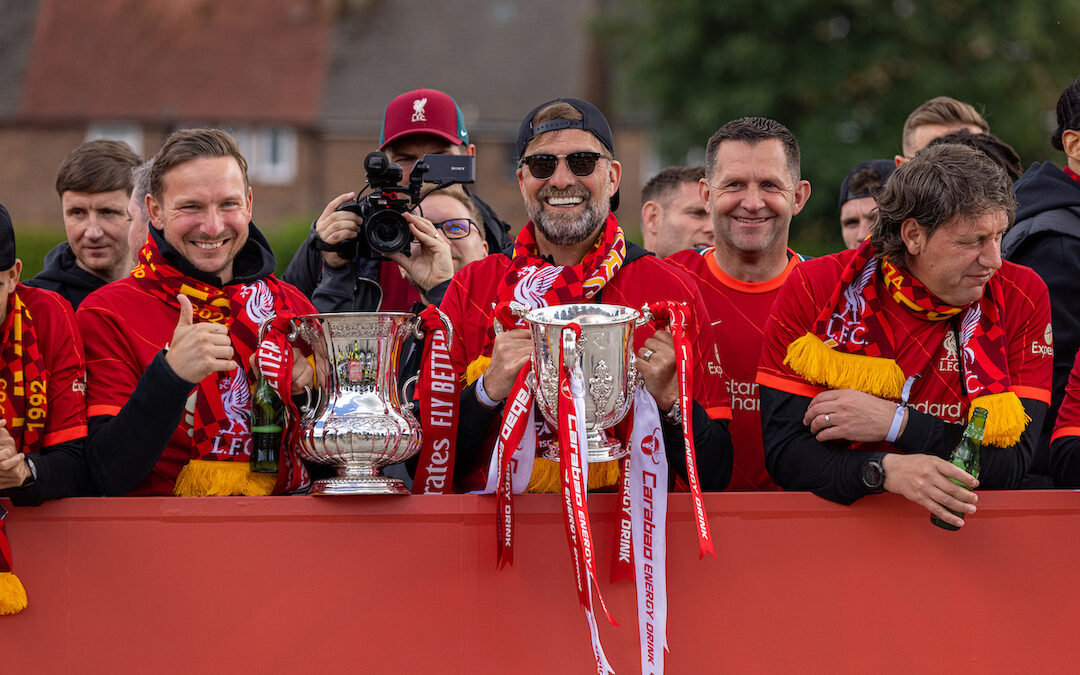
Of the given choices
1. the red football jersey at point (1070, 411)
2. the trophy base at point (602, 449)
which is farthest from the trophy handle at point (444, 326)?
the red football jersey at point (1070, 411)

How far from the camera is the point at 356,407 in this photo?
11.2 feet

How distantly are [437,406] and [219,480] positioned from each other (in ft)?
2.18

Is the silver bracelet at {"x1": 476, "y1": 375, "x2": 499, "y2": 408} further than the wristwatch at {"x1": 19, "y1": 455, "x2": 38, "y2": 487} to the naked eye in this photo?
Yes

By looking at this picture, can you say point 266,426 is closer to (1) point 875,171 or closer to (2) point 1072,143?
(2) point 1072,143

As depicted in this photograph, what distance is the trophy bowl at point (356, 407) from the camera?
3395 millimetres

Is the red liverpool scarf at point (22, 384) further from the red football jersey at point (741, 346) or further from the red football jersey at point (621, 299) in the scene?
the red football jersey at point (741, 346)

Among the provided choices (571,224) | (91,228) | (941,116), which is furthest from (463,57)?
(571,224)

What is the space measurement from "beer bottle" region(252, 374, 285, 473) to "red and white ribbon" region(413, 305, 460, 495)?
41 cm

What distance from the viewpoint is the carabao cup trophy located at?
134 inches

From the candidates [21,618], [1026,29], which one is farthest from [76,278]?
[1026,29]

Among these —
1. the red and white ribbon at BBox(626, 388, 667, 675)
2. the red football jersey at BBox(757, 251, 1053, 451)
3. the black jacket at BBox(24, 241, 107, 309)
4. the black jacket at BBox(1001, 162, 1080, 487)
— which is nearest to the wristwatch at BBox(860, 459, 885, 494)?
the red football jersey at BBox(757, 251, 1053, 451)

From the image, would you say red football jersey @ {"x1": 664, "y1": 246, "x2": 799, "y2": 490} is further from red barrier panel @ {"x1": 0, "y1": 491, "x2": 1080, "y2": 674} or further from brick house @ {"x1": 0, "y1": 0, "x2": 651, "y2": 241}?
brick house @ {"x1": 0, "y1": 0, "x2": 651, "y2": 241}

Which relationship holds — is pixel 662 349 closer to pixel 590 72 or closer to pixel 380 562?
pixel 380 562

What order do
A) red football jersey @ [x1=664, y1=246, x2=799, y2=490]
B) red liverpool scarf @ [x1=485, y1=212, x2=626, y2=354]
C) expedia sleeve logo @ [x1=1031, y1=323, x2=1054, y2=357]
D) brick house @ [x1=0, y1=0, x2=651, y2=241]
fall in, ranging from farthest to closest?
1. brick house @ [x1=0, y1=0, x2=651, y2=241]
2. red football jersey @ [x1=664, y1=246, x2=799, y2=490]
3. red liverpool scarf @ [x1=485, y1=212, x2=626, y2=354]
4. expedia sleeve logo @ [x1=1031, y1=323, x2=1054, y2=357]
